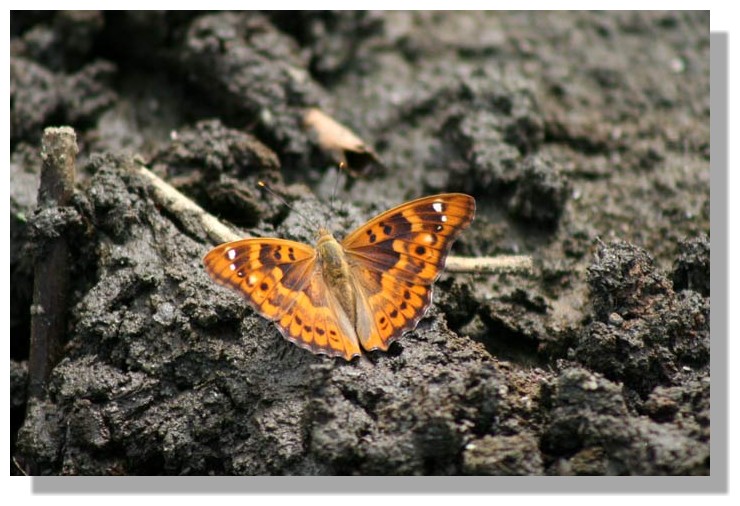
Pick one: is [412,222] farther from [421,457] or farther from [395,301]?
[421,457]

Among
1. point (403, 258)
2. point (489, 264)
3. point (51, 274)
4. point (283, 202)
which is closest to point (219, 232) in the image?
point (283, 202)

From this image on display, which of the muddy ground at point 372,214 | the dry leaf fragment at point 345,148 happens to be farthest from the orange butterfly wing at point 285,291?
the dry leaf fragment at point 345,148

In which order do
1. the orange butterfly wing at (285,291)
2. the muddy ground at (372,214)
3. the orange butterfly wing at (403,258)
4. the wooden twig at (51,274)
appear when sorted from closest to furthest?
the muddy ground at (372,214), the orange butterfly wing at (285,291), the orange butterfly wing at (403,258), the wooden twig at (51,274)

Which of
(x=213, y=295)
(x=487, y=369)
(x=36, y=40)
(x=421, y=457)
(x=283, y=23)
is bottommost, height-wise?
(x=421, y=457)

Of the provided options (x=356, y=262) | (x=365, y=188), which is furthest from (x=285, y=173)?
(x=356, y=262)

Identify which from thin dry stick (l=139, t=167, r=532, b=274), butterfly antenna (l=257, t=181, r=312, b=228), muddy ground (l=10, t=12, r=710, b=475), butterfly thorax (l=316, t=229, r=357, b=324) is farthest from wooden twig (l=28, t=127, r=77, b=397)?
butterfly thorax (l=316, t=229, r=357, b=324)

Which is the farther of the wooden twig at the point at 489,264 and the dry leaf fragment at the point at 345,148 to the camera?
the dry leaf fragment at the point at 345,148

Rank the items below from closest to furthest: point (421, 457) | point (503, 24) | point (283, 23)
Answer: point (421, 457)
point (283, 23)
point (503, 24)

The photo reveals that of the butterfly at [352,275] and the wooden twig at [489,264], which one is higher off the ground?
the wooden twig at [489,264]

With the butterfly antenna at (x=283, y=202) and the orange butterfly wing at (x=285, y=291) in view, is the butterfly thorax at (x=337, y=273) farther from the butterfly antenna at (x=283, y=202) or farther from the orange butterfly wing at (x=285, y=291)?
the butterfly antenna at (x=283, y=202)
